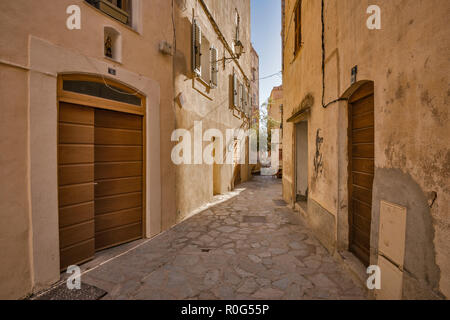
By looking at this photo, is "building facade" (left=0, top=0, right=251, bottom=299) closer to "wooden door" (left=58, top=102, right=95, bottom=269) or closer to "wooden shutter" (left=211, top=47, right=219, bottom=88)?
"wooden door" (left=58, top=102, right=95, bottom=269)

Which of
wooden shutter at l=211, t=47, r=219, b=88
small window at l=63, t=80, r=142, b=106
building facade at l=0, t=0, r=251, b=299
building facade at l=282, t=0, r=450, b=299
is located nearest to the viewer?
building facade at l=282, t=0, r=450, b=299

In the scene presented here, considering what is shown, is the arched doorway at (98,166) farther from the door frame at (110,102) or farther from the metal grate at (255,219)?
the metal grate at (255,219)

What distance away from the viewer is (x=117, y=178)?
457 centimetres

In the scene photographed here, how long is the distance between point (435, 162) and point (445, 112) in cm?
40

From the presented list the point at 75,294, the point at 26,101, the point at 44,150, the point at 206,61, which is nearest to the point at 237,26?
the point at 206,61

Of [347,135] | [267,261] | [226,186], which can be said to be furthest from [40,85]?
[226,186]

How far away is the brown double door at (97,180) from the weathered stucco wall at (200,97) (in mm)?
1470

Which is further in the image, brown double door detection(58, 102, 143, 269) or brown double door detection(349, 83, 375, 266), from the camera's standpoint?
brown double door detection(58, 102, 143, 269)

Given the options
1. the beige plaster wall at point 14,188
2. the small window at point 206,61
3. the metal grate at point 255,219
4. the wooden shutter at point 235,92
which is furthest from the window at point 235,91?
the beige plaster wall at point 14,188

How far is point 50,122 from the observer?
10.4ft

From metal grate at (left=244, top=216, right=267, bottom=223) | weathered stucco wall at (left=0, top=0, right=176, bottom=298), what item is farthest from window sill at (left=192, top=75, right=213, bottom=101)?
metal grate at (left=244, top=216, right=267, bottom=223)

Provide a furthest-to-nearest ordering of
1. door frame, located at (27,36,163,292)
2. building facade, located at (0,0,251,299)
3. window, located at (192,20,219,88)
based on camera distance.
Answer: window, located at (192,20,219,88) → door frame, located at (27,36,163,292) → building facade, located at (0,0,251,299)

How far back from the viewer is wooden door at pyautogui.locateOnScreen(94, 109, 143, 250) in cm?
429
